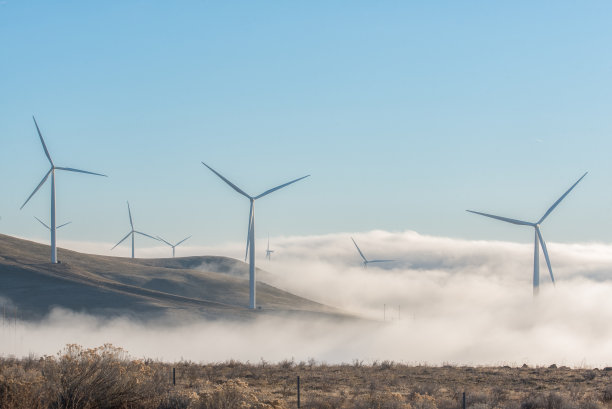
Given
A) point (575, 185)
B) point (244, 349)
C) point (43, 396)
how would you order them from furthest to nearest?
point (244, 349) → point (575, 185) → point (43, 396)

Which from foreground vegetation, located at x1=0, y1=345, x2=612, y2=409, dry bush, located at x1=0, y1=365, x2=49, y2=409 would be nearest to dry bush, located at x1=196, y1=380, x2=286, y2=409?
foreground vegetation, located at x1=0, y1=345, x2=612, y2=409

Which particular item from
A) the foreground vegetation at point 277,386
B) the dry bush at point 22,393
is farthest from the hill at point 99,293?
the dry bush at point 22,393

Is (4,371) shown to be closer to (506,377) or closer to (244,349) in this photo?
(506,377)

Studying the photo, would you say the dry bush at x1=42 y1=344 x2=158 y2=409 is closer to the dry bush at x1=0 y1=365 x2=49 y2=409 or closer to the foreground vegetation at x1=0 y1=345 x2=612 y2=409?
the foreground vegetation at x1=0 y1=345 x2=612 y2=409

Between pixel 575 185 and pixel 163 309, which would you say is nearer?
pixel 575 185

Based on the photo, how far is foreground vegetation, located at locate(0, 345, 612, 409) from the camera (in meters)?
25.0

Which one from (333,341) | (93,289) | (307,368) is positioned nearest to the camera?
(307,368)

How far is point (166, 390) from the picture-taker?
27406mm

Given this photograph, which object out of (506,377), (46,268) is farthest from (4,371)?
(46,268)

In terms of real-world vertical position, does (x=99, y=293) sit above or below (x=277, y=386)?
above

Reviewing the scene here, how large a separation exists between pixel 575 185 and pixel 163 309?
255 ft

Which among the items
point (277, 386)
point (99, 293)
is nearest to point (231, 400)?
point (277, 386)

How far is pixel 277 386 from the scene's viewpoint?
39625 mm

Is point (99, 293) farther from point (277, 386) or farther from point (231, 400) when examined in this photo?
point (231, 400)
